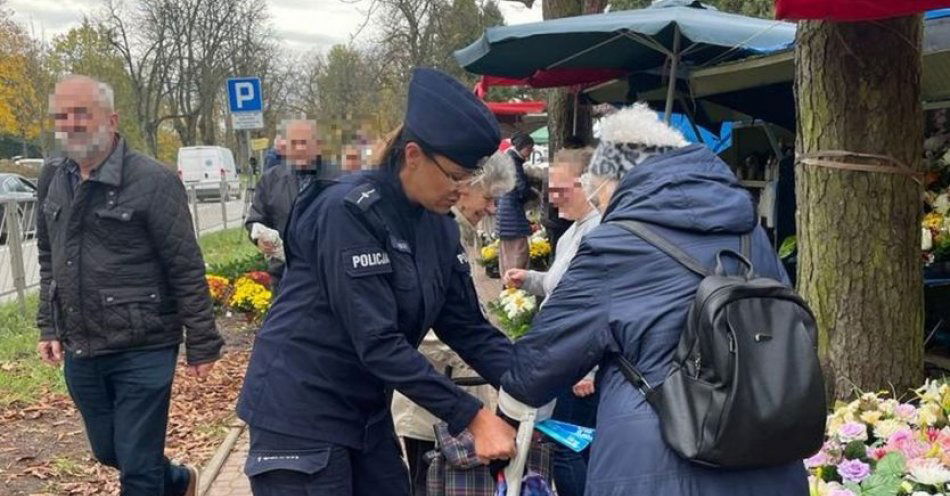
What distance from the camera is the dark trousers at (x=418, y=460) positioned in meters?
3.14

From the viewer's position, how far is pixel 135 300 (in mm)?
3412

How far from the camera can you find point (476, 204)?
3609 millimetres

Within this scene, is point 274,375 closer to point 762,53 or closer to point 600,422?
point 600,422

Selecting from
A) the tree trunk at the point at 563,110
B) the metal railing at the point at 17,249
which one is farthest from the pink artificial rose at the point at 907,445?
the metal railing at the point at 17,249

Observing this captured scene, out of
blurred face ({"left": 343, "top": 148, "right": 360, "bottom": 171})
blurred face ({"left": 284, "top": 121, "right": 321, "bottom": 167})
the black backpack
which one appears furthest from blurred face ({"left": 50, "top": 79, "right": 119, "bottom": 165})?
the black backpack

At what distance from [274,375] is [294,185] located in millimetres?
3469

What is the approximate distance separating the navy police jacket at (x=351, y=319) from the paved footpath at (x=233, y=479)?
98.5 inches

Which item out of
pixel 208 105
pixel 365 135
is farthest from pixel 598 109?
pixel 208 105

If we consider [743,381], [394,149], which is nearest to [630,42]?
[394,149]

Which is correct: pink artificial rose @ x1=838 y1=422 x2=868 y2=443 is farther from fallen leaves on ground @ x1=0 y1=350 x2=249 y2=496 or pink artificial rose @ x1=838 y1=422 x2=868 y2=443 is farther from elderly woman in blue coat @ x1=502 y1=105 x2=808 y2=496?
fallen leaves on ground @ x1=0 y1=350 x2=249 y2=496

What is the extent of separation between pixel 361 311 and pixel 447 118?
0.50m

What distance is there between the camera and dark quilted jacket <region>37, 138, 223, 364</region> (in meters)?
3.37

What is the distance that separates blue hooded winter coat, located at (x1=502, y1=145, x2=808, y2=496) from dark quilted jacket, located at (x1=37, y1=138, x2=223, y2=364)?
187 centimetres

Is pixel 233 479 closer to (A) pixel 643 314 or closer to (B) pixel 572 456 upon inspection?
(B) pixel 572 456
